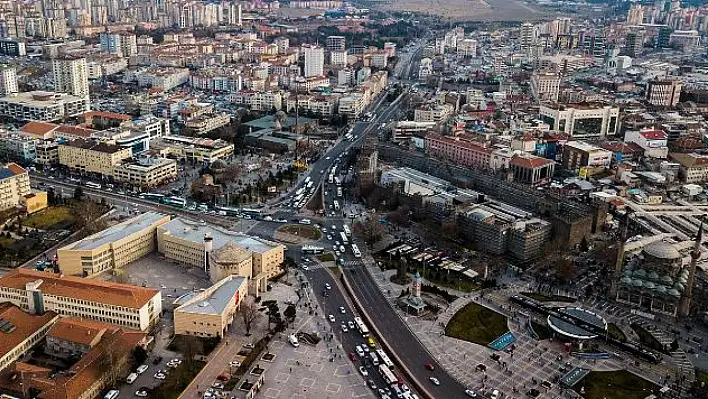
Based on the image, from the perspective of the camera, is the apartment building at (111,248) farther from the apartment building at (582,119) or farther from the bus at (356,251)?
the apartment building at (582,119)

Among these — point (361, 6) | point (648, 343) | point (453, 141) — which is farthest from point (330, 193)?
point (361, 6)

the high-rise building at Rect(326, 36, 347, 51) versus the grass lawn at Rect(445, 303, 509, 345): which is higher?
the high-rise building at Rect(326, 36, 347, 51)

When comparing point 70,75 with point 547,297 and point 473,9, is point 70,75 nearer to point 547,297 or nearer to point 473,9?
point 547,297

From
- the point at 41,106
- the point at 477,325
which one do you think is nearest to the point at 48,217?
the point at 41,106

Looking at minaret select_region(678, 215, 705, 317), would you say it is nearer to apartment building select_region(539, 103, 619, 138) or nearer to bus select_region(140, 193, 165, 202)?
bus select_region(140, 193, 165, 202)

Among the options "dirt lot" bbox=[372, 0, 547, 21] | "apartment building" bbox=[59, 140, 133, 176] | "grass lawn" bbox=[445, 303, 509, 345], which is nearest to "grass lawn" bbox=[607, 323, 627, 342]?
"grass lawn" bbox=[445, 303, 509, 345]

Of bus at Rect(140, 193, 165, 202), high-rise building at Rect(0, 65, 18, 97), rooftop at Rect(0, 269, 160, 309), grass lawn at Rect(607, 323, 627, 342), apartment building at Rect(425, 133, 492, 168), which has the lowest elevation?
grass lawn at Rect(607, 323, 627, 342)

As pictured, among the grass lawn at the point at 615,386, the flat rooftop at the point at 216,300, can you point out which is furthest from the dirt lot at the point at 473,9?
the grass lawn at the point at 615,386
